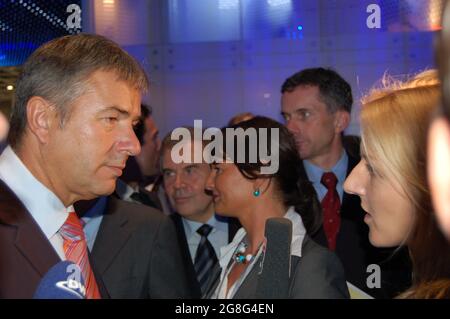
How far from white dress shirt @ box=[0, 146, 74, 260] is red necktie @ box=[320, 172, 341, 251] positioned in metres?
1.16

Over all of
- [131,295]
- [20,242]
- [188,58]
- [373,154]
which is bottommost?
[131,295]

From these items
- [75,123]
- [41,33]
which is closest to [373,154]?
[75,123]

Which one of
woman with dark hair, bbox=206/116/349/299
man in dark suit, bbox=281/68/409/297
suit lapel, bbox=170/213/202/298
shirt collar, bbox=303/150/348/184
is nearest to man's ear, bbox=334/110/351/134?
man in dark suit, bbox=281/68/409/297

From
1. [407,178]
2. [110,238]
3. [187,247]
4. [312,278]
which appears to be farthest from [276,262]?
[187,247]

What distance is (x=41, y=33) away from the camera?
225 cm

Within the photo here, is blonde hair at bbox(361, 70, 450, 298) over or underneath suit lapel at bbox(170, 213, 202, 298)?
over

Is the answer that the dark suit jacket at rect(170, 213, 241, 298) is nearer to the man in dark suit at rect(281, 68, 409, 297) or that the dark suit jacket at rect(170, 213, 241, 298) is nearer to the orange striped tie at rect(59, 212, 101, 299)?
the man in dark suit at rect(281, 68, 409, 297)

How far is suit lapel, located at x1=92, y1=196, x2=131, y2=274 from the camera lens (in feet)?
5.29

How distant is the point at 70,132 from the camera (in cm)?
120

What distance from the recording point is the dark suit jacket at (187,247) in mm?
2051

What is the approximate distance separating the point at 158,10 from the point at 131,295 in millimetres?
1543

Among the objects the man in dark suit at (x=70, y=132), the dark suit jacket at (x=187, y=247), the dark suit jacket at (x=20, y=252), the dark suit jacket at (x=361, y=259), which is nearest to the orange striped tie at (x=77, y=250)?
the man in dark suit at (x=70, y=132)

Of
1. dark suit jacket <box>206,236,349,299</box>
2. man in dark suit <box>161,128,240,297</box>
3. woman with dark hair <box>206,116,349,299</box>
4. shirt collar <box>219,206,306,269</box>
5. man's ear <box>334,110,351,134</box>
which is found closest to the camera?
dark suit jacket <box>206,236,349,299</box>
